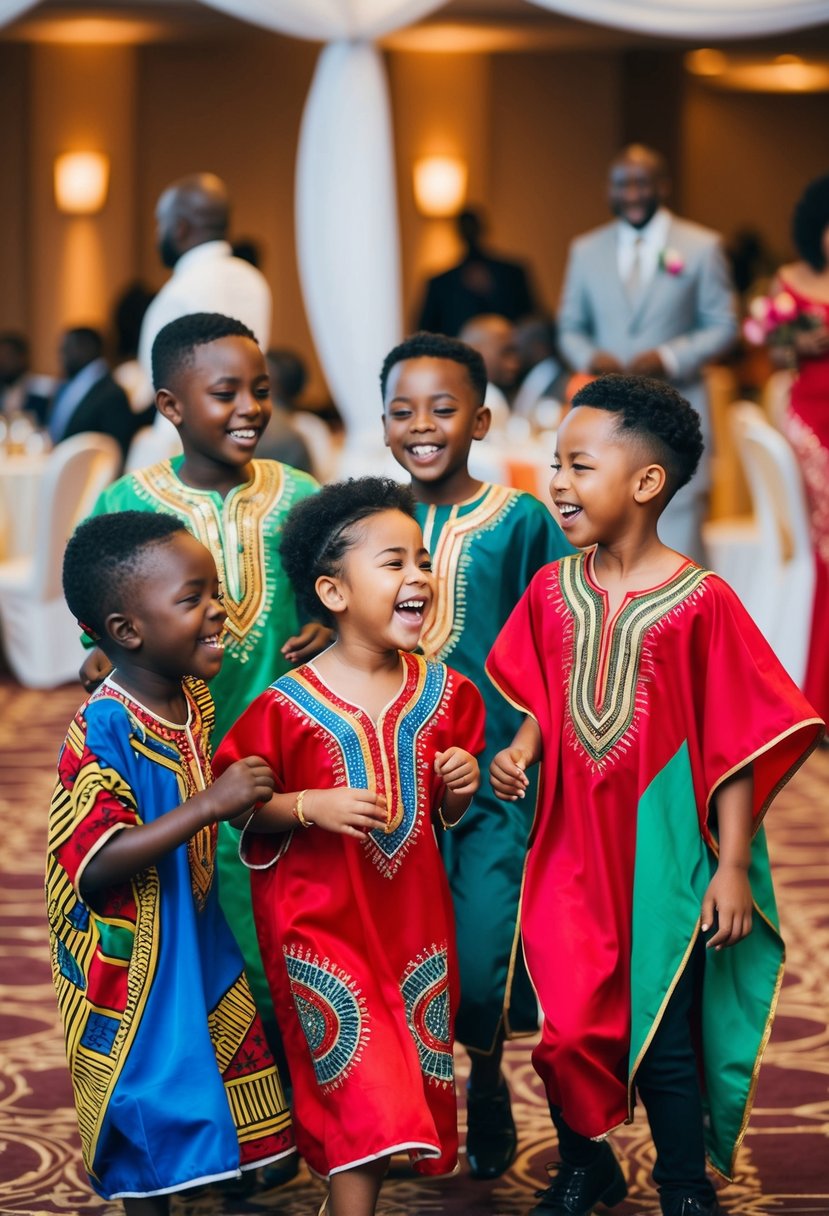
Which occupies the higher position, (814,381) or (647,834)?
(814,381)

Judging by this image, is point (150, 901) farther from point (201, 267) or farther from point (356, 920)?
point (201, 267)

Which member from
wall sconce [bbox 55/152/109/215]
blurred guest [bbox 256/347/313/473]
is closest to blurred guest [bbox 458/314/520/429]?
blurred guest [bbox 256/347/313/473]

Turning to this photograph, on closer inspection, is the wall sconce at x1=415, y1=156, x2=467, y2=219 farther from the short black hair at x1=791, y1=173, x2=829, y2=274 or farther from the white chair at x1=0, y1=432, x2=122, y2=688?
the short black hair at x1=791, y1=173, x2=829, y2=274

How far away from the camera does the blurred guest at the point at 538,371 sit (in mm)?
8633

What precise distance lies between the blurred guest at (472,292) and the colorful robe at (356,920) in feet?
29.4

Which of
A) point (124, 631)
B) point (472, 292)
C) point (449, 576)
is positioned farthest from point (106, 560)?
point (472, 292)

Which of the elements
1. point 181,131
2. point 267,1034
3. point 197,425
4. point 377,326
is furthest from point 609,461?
point 181,131

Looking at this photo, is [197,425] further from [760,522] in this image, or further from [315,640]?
[760,522]

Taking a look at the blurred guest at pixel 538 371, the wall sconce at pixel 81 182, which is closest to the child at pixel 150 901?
the blurred guest at pixel 538 371

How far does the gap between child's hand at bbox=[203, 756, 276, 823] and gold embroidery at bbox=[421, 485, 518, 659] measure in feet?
2.15

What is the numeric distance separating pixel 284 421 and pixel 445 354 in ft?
11.3

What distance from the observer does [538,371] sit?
8.90 meters

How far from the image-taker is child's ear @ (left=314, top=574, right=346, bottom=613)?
2.76m

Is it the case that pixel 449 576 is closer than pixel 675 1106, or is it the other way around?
pixel 675 1106
